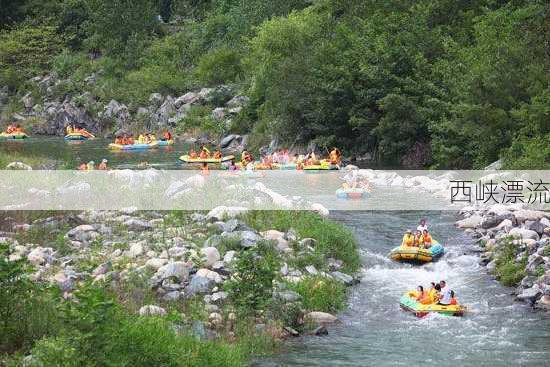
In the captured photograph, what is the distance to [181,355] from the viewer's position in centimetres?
1130

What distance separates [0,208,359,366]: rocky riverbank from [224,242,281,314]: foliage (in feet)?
0.06

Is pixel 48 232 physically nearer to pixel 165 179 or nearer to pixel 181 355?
pixel 165 179

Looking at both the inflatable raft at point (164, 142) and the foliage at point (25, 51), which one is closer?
the inflatable raft at point (164, 142)

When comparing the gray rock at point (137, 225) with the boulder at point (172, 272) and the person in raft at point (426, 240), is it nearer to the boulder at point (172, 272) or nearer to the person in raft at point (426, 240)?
the boulder at point (172, 272)

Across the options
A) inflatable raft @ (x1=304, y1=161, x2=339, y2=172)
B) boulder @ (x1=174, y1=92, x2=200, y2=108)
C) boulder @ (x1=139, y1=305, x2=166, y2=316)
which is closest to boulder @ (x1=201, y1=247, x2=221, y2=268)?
boulder @ (x1=139, y1=305, x2=166, y2=316)

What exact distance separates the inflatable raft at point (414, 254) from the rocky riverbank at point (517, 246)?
1137 millimetres

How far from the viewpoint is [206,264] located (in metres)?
16.3

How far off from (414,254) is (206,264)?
5.53 m

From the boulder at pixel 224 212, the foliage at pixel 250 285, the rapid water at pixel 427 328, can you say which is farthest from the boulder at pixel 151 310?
the boulder at pixel 224 212

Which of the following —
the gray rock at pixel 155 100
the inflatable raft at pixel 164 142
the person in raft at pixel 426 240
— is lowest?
the person in raft at pixel 426 240

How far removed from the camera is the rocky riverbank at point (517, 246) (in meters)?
16.9

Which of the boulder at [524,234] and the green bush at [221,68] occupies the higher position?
the green bush at [221,68]

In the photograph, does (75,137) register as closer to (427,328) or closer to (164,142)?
(164,142)

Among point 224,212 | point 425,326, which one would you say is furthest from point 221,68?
point 425,326
